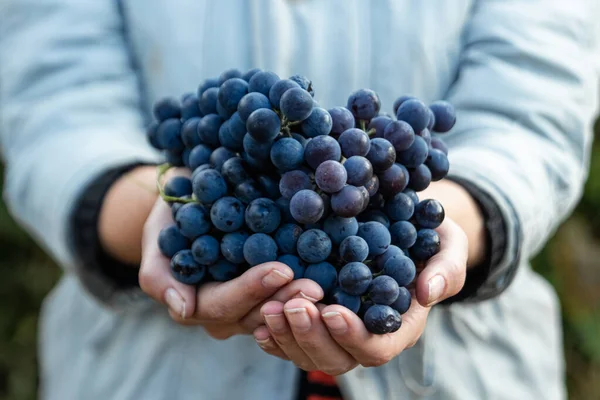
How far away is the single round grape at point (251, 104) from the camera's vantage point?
631 millimetres

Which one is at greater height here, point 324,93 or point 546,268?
point 324,93

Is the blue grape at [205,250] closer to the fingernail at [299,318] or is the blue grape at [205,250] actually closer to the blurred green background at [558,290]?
the fingernail at [299,318]

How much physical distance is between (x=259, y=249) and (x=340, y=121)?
0.49 feet

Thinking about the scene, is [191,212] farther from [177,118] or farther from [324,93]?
[324,93]

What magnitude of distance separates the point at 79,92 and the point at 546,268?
55.6 inches

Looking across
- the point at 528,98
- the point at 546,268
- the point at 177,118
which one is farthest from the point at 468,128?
the point at 546,268

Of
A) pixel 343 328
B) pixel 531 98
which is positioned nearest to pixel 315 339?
pixel 343 328

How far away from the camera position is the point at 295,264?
2.07 feet

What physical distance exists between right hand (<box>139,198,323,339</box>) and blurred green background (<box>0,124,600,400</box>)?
1382 millimetres

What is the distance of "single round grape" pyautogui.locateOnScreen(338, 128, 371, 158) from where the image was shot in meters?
0.62

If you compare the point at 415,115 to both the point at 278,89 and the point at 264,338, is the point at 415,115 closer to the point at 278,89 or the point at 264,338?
the point at 278,89

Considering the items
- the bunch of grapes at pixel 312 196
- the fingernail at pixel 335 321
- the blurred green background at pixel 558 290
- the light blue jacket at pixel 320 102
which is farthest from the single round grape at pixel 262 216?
the blurred green background at pixel 558 290

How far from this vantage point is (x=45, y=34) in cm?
105

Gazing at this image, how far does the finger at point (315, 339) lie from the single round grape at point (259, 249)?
52mm
